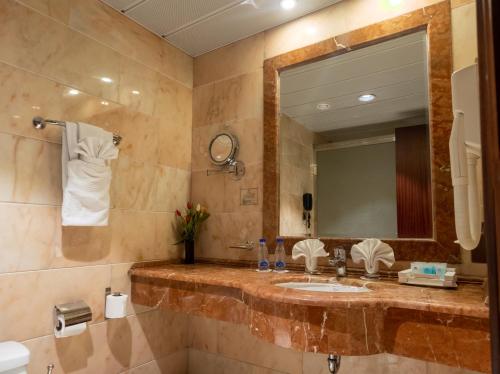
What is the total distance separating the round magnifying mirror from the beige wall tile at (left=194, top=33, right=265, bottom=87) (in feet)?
1.37

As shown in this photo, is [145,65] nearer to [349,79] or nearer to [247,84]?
[247,84]

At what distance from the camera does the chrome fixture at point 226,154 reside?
2109 millimetres

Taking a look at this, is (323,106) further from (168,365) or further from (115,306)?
(168,365)

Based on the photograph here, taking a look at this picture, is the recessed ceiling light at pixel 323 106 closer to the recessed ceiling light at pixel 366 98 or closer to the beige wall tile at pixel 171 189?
the recessed ceiling light at pixel 366 98

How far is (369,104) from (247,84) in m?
0.78

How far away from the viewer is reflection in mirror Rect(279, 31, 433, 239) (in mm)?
1579

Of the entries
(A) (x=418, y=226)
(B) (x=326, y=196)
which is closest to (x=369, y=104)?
(B) (x=326, y=196)

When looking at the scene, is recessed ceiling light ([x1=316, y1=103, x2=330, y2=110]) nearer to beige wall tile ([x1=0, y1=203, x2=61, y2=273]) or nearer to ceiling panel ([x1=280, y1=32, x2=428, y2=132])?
ceiling panel ([x1=280, y1=32, x2=428, y2=132])

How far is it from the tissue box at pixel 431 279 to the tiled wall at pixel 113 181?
136cm

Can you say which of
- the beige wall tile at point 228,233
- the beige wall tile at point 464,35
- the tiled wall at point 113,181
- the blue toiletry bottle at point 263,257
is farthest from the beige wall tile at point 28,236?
the beige wall tile at point 464,35

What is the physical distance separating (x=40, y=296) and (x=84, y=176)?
0.56 meters

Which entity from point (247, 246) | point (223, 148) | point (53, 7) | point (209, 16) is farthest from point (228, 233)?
point (53, 7)

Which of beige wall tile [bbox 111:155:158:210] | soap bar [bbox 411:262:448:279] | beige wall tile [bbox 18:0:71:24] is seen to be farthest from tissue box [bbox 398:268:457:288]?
beige wall tile [bbox 18:0:71:24]

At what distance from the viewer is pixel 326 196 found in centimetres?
180
